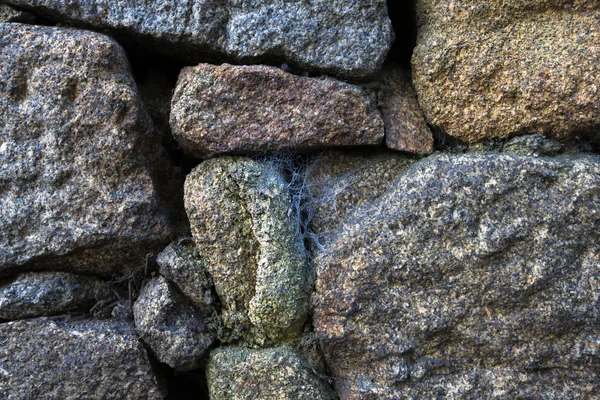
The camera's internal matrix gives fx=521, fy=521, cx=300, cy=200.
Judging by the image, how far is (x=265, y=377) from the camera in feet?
5.00

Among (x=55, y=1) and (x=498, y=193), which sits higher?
(x=55, y=1)

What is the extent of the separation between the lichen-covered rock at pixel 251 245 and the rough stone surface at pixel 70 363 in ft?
1.07

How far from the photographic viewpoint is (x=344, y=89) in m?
1.60

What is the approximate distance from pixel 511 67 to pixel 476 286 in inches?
25.2

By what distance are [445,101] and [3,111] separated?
135 centimetres

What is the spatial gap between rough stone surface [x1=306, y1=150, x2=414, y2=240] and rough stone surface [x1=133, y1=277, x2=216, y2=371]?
467 mm

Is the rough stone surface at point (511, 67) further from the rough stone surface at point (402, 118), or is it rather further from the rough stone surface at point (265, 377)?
the rough stone surface at point (265, 377)

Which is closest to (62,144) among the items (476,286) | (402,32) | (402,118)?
(402,118)

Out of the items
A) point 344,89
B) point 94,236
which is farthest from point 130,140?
point 344,89

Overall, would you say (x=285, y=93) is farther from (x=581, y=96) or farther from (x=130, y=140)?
(x=581, y=96)

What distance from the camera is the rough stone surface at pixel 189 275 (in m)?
1.63

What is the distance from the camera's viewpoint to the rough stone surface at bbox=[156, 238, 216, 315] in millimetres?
1629

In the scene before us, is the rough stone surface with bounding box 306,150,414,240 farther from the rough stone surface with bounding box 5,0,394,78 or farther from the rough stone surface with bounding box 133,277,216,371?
the rough stone surface with bounding box 133,277,216,371

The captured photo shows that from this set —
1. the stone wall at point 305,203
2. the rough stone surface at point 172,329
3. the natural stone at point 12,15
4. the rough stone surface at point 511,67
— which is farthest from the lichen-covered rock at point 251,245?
the natural stone at point 12,15
